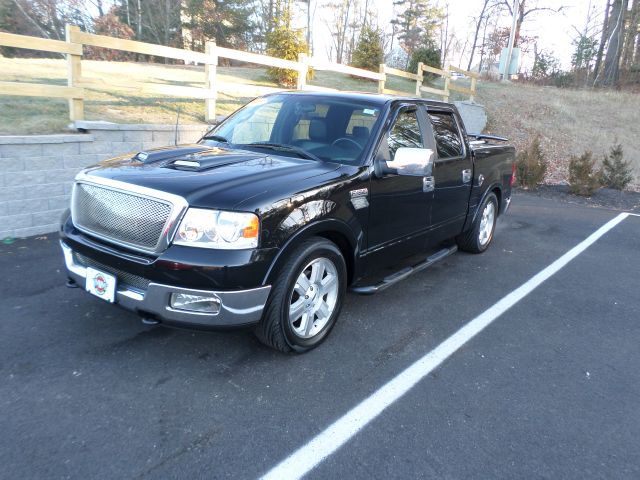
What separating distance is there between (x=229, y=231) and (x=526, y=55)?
5583 centimetres

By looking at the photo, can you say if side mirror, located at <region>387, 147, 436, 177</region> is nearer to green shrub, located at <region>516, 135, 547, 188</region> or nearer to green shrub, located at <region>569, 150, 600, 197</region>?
green shrub, located at <region>516, 135, 547, 188</region>

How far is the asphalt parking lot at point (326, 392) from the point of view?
2441 millimetres

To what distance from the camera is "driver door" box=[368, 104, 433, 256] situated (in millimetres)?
3838

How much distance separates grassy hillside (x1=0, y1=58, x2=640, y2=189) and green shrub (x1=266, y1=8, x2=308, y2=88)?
3.56 feet

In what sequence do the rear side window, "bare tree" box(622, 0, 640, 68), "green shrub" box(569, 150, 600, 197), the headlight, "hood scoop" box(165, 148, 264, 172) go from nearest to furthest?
the headlight → "hood scoop" box(165, 148, 264, 172) → the rear side window → "green shrub" box(569, 150, 600, 197) → "bare tree" box(622, 0, 640, 68)

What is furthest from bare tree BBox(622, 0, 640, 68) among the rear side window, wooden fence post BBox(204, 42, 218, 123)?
the rear side window

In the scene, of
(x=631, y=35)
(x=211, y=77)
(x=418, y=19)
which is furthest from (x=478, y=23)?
(x=211, y=77)

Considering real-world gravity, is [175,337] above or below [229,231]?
below

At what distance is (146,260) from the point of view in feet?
9.37

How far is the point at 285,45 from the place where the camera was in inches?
614

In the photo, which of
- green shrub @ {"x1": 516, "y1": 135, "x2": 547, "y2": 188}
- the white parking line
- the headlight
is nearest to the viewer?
the white parking line

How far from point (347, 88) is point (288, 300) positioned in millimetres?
16590

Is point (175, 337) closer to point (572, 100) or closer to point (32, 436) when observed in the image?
point (32, 436)

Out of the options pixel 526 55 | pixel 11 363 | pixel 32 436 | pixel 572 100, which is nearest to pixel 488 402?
pixel 32 436
